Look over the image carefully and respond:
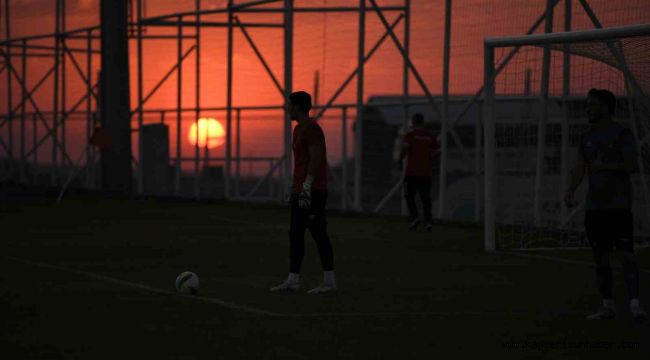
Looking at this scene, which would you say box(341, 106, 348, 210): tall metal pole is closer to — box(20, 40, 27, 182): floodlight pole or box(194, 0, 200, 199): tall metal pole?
box(194, 0, 200, 199): tall metal pole

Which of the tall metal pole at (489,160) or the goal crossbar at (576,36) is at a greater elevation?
the goal crossbar at (576,36)

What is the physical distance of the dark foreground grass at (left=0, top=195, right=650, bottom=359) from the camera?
9.05 m

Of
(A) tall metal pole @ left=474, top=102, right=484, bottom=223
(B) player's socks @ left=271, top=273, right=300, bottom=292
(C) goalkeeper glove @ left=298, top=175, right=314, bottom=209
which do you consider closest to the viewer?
(C) goalkeeper glove @ left=298, top=175, right=314, bottom=209

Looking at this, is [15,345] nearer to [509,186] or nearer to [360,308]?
[360,308]

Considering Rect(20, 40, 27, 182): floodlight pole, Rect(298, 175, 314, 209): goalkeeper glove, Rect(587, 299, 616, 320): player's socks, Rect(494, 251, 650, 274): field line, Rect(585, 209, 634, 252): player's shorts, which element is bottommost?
Rect(494, 251, 650, 274): field line

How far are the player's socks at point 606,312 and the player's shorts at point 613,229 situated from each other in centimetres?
44

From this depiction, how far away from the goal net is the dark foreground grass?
1.16 m

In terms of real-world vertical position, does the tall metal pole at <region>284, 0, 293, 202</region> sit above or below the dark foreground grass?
→ above

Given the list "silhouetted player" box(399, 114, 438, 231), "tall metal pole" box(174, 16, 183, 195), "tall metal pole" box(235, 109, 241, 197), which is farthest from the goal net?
"tall metal pole" box(174, 16, 183, 195)

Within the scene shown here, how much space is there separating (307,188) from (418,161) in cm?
Answer: 1006

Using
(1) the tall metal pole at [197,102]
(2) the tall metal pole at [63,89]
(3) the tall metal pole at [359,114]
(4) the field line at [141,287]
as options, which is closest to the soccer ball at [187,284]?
(4) the field line at [141,287]

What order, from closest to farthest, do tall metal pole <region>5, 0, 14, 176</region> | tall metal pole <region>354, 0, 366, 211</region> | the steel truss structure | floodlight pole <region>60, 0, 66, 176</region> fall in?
the steel truss structure
tall metal pole <region>354, 0, 366, 211</region>
floodlight pole <region>60, 0, 66, 176</region>
tall metal pole <region>5, 0, 14, 176</region>

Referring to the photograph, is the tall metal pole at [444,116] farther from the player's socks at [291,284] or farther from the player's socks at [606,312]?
the player's socks at [606,312]

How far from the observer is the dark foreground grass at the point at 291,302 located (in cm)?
905
